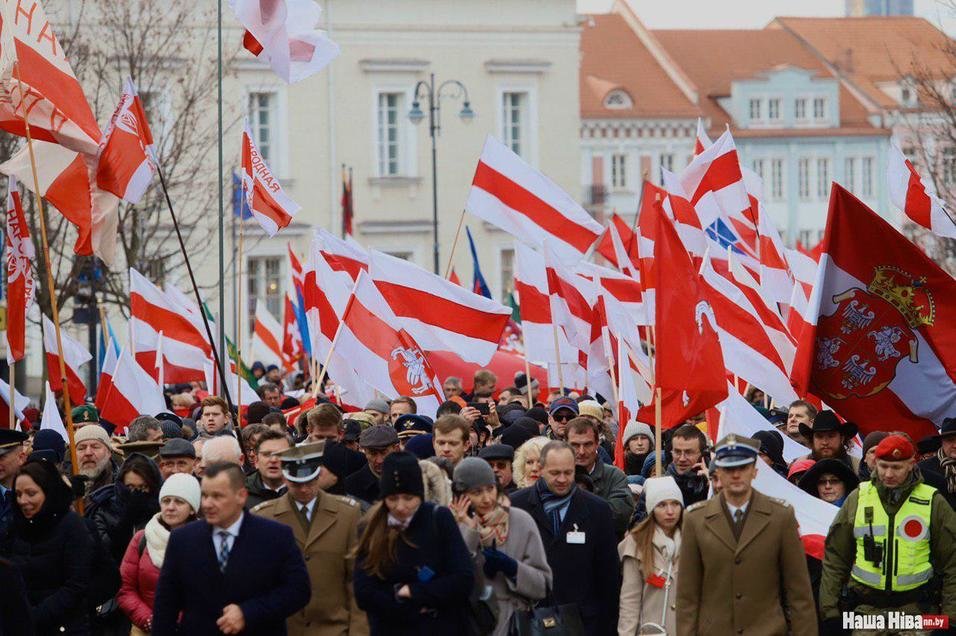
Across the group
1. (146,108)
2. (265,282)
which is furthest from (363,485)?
(265,282)

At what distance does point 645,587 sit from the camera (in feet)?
34.0

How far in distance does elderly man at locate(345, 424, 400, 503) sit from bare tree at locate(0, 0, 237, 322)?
17.9 metres

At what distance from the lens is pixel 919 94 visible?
29859 mm

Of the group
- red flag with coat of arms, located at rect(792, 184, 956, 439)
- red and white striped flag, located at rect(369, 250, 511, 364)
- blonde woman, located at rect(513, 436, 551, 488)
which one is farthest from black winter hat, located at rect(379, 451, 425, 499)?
red and white striped flag, located at rect(369, 250, 511, 364)

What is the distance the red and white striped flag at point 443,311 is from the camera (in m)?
18.1

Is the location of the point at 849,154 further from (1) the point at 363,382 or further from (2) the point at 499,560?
(2) the point at 499,560

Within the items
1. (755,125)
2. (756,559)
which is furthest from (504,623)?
(755,125)

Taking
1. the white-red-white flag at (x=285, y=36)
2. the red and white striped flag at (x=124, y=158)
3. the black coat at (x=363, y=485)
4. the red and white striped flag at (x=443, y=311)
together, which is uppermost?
the white-red-white flag at (x=285, y=36)

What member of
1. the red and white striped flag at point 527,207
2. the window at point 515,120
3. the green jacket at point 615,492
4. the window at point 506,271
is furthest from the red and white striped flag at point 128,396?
the window at point 506,271

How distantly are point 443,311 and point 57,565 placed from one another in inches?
327

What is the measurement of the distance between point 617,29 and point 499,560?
2781 inches

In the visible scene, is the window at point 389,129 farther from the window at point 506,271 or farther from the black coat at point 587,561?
the black coat at point 587,561

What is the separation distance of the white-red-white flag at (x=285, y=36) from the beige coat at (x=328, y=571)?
26.1 ft

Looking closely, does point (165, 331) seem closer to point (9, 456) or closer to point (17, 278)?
point (17, 278)
